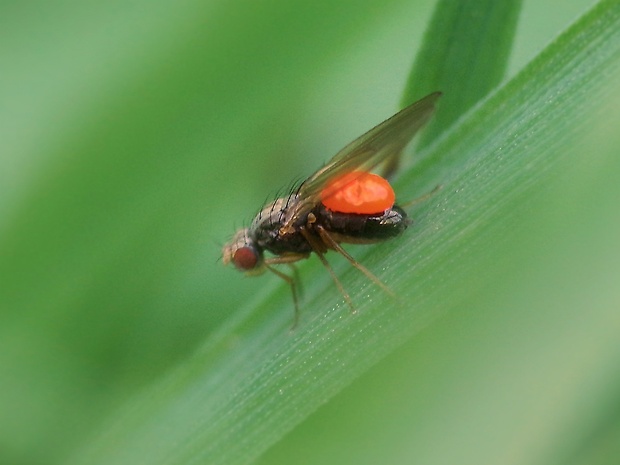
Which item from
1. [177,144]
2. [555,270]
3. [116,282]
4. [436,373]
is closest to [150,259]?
[116,282]

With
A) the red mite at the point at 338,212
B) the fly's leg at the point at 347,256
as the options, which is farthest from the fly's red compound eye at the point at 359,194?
the fly's leg at the point at 347,256

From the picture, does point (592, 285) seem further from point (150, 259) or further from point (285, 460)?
point (150, 259)

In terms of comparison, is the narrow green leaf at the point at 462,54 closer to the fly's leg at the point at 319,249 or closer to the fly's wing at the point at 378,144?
the fly's wing at the point at 378,144

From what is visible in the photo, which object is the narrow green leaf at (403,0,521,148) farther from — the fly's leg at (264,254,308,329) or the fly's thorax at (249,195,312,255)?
the fly's thorax at (249,195,312,255)

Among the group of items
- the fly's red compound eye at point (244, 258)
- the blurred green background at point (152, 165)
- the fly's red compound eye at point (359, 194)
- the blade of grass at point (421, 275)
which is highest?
the blurred green background at point (152, 165)

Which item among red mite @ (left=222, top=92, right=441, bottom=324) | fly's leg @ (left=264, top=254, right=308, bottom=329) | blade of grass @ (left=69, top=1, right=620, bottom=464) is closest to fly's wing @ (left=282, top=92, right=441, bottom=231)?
red mite @ (left=222, top=92, right=441, bottom=324)

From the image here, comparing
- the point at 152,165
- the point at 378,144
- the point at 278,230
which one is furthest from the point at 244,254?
the point at 378,144
